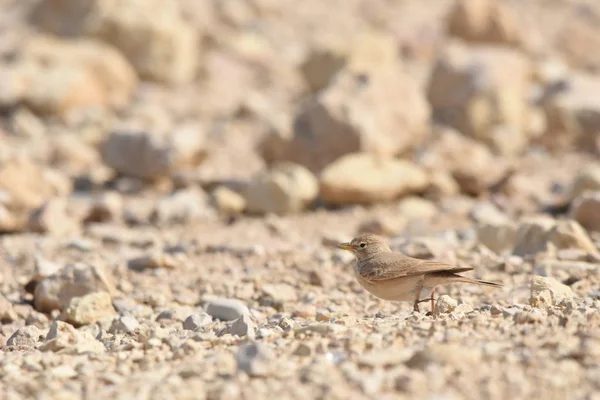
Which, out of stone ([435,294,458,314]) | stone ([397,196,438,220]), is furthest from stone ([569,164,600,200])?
stone ([435,294,458,314])

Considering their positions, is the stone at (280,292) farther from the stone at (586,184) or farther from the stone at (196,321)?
the stone at (586,184)

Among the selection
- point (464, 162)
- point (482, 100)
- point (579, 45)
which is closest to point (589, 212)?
point (464, 162)

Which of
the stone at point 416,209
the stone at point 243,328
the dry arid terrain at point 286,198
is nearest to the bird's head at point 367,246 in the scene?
the dry arid terrain at point 286,198

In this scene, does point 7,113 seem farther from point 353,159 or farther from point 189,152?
point 353,159

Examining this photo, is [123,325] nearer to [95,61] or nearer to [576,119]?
[576,119]

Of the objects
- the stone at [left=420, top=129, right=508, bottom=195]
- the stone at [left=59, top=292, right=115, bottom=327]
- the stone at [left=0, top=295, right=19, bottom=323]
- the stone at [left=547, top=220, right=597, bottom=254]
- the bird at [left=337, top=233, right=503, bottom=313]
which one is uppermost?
the stone at [left=420, top=129, right=508, bottom=195]

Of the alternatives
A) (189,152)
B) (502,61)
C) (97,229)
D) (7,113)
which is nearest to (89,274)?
(97,229)

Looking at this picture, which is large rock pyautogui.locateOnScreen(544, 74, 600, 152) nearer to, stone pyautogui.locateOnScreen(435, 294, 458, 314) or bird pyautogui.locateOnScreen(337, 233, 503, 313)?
bird pyautogui.locateOnScreen(337, 233, 503, 313)
